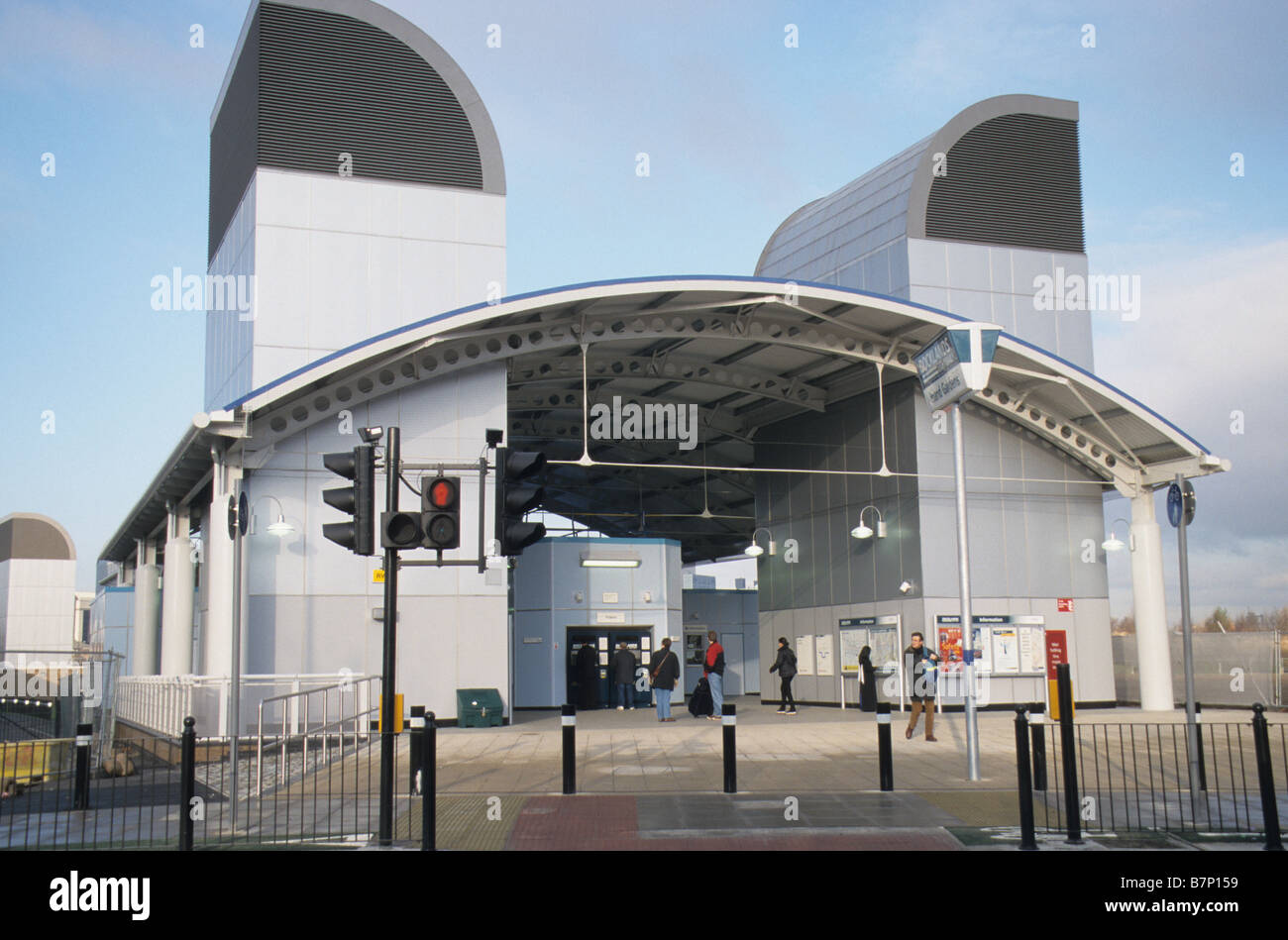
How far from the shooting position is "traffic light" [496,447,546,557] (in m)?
10.5

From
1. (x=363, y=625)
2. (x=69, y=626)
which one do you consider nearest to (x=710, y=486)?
(x=363, y=625)

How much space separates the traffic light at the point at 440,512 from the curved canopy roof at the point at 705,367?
12.1 metres

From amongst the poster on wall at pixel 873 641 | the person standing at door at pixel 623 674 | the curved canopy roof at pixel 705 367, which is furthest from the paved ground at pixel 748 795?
the person standing at door at pixel 623 674

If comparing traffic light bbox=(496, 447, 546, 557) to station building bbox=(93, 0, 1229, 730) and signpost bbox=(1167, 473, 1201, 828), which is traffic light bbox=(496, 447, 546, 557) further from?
station building bbox=(93, 0, 1229, 730)

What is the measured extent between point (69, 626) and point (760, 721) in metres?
53.0

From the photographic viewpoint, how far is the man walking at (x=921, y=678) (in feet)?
60.5

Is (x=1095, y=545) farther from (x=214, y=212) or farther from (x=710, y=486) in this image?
(x=214, y=212)

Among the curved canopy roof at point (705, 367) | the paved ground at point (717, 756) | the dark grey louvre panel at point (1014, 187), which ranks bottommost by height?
the paved ground at point (717, 756)

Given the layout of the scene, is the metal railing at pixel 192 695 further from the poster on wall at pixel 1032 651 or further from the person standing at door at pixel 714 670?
the poster on wall at pixel 1032 651

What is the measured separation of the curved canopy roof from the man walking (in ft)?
19.9

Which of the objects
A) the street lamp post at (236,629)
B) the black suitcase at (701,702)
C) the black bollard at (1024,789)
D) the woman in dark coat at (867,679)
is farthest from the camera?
the black suitcase at (701,702)

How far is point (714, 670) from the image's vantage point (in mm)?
23797

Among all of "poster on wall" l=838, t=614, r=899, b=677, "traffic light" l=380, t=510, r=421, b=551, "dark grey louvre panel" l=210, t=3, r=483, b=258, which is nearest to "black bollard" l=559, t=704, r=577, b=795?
"traffic light" l=380, t=510, r=421, b=551
